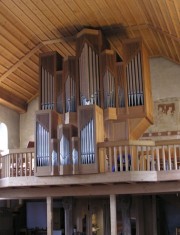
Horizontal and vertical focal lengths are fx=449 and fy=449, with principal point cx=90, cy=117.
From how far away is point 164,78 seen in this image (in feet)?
54.9

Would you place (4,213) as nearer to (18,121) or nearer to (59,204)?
(59,204)

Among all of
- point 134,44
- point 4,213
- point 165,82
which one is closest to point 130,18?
point 134,44

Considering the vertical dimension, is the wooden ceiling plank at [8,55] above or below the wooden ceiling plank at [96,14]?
below

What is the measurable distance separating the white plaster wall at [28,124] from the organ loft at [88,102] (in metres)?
4.46

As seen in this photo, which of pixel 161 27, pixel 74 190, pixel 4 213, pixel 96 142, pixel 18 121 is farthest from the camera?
pixel 18 121

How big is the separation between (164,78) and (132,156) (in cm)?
618

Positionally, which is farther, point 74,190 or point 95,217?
point 95,217

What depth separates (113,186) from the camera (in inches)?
478

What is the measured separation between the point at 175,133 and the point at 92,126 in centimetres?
525

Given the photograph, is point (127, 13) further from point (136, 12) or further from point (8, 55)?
point (8, 55)

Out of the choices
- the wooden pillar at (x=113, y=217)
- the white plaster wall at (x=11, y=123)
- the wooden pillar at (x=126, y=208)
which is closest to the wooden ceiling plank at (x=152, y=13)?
the wooden pillar at (x=113, y=217)

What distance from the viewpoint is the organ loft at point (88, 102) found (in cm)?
1183

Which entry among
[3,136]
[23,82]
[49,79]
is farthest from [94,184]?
[3,136]

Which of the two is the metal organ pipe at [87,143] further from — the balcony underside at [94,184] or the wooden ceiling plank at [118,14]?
the wooden ceiling plank at [118,14]
